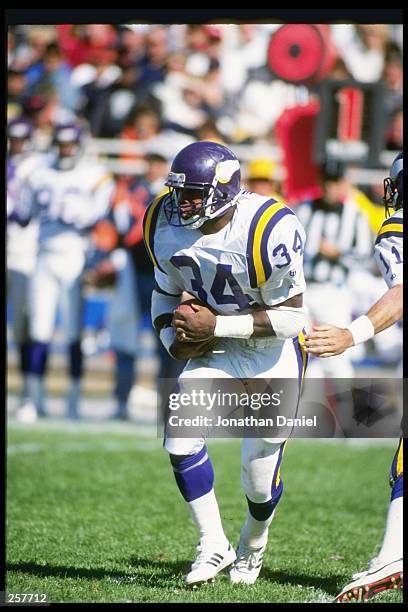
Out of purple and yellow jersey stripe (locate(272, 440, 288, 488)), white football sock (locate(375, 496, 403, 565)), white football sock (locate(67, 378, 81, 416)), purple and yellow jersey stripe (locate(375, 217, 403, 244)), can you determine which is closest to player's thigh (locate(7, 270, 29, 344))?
white football sock (locate(67, 378, 81, 416))

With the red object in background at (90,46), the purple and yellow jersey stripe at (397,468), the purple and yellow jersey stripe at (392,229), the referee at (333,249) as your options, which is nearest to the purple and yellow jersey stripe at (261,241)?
the purple and yellow jersey stripe at (392,229)

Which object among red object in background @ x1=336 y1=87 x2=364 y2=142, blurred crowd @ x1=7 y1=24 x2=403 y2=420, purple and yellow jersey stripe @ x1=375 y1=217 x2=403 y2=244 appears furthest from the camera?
red object in background @ x1=336 y1=87 x2=364 y2=142

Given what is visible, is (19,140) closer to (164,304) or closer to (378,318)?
(164,304)

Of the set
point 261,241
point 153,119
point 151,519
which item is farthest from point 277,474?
point 153,119

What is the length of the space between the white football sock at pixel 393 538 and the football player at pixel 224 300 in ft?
1.72

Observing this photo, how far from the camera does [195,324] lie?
4.11 meters

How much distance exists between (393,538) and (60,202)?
5.58 metres

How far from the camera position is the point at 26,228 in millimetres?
9180

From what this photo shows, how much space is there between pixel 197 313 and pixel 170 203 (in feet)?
1.46

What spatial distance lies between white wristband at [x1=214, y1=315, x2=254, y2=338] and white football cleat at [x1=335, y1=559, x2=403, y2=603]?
98 cm

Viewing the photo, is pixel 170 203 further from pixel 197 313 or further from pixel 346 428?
pixel 346 428

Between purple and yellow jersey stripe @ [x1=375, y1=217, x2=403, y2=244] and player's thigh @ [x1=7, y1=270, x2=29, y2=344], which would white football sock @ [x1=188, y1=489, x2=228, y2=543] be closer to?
purple and yellow jersey stripe @ [x1=375, y1=217, x2=403, y2=244]

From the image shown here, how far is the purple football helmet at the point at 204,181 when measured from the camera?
160 inches

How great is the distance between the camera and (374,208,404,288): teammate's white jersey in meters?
3.98
